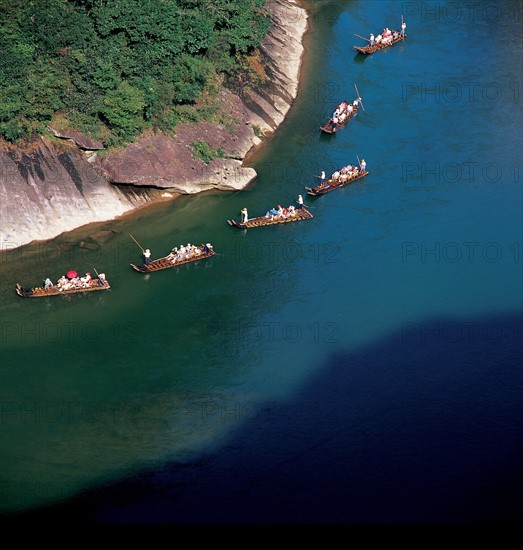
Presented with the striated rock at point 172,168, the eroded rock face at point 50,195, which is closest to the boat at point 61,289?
the eroded rock face at point 50,195

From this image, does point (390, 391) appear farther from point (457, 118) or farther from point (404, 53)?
point (404, 53)

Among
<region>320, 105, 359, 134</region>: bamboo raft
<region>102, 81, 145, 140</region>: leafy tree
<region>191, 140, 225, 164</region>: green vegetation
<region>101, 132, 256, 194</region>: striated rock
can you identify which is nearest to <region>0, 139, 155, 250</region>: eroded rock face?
<region>101, 132, 256, 194</region>: striated rock

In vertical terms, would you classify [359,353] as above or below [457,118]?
below

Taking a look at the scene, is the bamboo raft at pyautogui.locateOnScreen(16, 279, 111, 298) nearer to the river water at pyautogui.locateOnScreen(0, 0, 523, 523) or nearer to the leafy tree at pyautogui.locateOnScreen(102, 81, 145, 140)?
the river water at pyautogui.locateOnScreen(0, 0, 523, 523)

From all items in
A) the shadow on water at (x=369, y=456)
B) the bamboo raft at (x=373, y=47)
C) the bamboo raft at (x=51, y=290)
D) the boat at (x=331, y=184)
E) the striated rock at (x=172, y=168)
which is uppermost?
the bamboo raft at (x=373, y=47)

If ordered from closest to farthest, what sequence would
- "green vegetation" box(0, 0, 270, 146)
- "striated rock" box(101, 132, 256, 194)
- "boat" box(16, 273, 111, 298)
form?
"boat" box(16, 273, 111, 298)
"green vegetation" box(0, 0, 270, 146)
"striated rock" box(101, 132, 256, 194)

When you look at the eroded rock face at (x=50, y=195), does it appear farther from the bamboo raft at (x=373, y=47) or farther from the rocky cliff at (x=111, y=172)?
the bamboo raft at (x=373, y=47)

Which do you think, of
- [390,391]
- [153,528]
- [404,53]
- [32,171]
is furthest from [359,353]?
[404,53]
